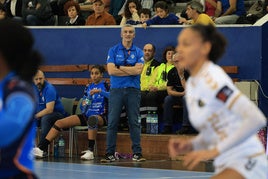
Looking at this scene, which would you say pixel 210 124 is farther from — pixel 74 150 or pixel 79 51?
pixel 79 51

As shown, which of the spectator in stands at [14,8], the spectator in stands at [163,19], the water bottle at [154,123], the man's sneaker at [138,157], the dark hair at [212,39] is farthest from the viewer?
the spectator in stands at [14,8]

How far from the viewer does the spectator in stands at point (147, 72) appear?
1461 centimetres

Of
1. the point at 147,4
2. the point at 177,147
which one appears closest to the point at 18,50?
the point at 177,147

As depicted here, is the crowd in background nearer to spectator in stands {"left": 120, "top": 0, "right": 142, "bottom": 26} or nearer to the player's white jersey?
spectator in stands {"left": 120, "top": 0, "right": 142, "bottom": 26}

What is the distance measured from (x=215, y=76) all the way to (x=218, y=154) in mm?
518

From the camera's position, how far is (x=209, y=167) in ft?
40.4

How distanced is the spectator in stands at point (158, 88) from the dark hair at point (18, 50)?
34.2 feet

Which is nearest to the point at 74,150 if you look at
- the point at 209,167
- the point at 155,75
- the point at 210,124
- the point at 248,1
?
the point at 155,75

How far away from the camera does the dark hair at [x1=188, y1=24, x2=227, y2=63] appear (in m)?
4.84

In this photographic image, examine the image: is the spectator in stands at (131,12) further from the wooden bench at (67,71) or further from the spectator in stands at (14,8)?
the spectator in stands at (14,8)

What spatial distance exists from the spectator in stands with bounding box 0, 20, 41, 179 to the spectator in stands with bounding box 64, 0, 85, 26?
500 inches

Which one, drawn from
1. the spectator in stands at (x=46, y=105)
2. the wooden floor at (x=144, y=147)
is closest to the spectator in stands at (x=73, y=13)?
the spectator in stands at (x=46, y=105)

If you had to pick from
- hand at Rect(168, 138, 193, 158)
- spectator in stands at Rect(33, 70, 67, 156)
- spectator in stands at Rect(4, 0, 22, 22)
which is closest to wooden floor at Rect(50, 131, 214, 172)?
spectator in stands at Rect(33, 70, 67, 156)

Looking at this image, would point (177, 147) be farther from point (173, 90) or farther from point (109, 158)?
point (173, 90)
